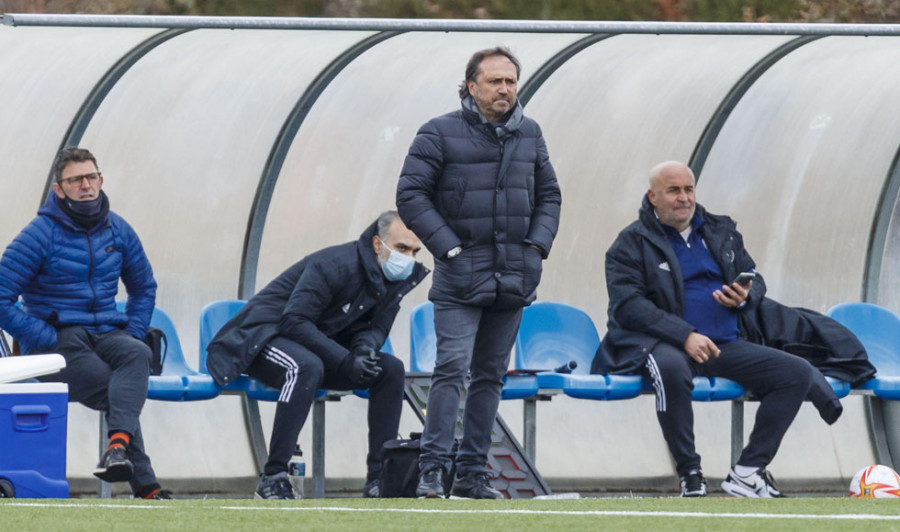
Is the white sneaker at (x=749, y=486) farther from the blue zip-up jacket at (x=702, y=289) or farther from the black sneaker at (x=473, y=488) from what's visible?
the black sneaker at (x=473, y=488)

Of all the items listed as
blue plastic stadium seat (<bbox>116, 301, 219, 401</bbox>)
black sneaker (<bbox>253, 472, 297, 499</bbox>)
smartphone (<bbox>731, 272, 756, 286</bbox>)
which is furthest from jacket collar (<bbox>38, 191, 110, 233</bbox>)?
smartphone (<bbox>731, 272, 756, 286</bbox>)

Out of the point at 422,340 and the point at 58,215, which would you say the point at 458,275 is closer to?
the point at 58,215

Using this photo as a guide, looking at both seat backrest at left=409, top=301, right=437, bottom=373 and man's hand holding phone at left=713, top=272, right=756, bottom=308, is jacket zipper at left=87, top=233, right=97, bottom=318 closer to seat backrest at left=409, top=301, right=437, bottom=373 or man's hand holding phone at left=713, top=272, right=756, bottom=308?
seat backrest at left=409, top=301, right=437, bottom=373

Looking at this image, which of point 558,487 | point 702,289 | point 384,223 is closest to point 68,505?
point 384,223

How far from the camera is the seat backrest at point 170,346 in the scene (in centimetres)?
933

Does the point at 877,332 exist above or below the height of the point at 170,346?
above

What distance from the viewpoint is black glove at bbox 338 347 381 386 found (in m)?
8.40

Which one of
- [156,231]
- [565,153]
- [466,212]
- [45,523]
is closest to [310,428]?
[156,231]

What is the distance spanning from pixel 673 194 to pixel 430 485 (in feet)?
6.84

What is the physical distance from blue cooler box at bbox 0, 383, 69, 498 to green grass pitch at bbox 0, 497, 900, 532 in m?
0.50

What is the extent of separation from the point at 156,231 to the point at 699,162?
2.95 meters

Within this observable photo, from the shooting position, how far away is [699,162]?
10664mm

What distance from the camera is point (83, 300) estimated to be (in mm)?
8359

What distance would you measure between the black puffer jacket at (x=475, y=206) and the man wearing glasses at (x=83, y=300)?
1445 millimetres
